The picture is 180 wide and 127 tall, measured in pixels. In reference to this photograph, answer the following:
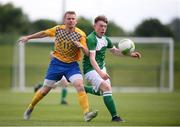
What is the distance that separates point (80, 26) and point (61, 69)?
34.9 m

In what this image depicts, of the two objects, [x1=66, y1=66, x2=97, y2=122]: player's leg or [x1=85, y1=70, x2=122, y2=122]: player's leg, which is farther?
[x1=85, y1=70, x2=122, y2=122]: player's leg

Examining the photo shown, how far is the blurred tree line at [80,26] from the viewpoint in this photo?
50.6 m

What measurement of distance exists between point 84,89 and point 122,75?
30808 mm

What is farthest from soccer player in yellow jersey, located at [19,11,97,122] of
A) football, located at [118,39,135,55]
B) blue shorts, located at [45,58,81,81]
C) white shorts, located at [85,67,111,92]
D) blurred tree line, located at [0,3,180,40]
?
blurred tree line, located at [0,3,180,40]

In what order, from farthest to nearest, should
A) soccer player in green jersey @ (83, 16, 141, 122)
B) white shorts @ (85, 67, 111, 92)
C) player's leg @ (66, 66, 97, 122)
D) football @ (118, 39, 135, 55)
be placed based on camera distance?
1. football @ (118, 39, 135, 55)
2. white shorts @ (85, 67, 111, 92)
3. soccer player in green jersey @ (83, 16, 141, 122)
4. player's leg @ (66, 66, 97, 122)

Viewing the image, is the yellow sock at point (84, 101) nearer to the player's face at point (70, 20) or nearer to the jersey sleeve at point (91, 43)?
the jersey sleeve at point (91, 43)

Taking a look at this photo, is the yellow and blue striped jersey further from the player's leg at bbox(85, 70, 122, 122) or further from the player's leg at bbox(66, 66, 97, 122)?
the player's leg at bbox(85, 70, 122, 122)

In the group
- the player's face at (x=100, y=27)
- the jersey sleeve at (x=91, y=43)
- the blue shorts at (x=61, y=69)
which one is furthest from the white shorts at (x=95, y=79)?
the player's face at (x=100, y=27)

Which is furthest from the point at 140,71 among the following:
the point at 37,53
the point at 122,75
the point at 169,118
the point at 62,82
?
the point at 169,118

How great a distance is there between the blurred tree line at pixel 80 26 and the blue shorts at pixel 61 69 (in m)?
31.1

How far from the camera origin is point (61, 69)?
15.2 m

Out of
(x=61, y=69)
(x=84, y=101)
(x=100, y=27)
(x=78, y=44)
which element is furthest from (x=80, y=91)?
(x=100, y=27)

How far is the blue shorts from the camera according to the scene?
15.1 metres

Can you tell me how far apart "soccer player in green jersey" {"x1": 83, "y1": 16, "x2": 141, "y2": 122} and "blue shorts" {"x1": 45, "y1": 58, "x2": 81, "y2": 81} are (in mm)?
269
